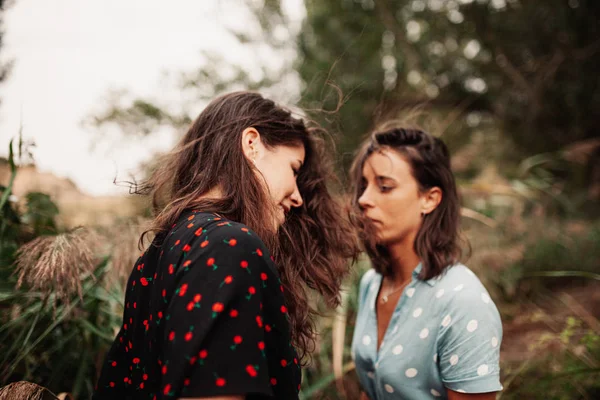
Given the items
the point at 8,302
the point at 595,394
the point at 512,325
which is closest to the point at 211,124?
the point at 8,302

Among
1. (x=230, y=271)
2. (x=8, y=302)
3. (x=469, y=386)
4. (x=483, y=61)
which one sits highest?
(x=483, y=61)

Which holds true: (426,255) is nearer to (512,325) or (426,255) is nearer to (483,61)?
(512,325)

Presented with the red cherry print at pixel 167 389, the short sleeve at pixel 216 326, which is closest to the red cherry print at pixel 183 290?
the short sleeve at pixel 216 326

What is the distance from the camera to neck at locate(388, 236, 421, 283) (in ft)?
6.62

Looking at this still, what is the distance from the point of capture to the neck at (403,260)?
6.62ft

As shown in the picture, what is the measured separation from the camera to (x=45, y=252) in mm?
1608

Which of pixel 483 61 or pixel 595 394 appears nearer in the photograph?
pixel 595 394

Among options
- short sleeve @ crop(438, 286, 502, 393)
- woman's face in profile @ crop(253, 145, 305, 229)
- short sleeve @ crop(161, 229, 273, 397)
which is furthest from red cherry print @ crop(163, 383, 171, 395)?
short sleeve @ crop(438, 286, 502, 393)

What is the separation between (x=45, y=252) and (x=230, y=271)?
1083mm

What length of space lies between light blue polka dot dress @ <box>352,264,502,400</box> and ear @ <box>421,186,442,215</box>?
0.31m

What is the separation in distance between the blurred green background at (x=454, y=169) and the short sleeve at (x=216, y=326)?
89 cm

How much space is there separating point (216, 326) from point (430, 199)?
1.43m

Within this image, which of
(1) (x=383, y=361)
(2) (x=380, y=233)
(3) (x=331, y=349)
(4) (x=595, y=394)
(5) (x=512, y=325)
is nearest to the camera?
(1) (x=383, y=361)

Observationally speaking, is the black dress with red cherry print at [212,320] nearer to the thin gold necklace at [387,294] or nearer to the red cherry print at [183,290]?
the red cherry print at [183,290]
